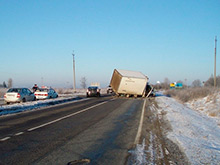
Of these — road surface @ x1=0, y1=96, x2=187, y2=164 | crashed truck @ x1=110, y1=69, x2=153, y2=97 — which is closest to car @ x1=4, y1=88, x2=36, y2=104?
road surface @ x1=0, y1=96, x2=187, y2=164

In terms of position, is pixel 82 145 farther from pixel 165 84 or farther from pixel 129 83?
pixel 165 84

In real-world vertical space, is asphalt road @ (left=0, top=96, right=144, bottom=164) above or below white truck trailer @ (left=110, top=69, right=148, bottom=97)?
below

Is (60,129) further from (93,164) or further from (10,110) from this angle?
(10,110)

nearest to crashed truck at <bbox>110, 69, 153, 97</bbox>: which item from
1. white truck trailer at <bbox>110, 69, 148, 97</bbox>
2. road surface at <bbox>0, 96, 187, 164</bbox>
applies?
white truck trailer at <bbox>110, 69, 148, 97</bbox>

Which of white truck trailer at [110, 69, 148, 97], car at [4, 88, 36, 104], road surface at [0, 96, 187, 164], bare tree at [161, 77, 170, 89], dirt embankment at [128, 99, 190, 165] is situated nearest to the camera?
dirt embankment at [128, 99, 190, 165]

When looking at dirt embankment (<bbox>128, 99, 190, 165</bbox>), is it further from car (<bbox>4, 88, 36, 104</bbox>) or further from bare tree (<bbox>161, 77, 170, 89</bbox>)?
bare tree (<bbox>161, 77, 170, 89</bbox>)

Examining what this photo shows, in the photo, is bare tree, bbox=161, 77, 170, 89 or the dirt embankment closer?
the dirt embankment

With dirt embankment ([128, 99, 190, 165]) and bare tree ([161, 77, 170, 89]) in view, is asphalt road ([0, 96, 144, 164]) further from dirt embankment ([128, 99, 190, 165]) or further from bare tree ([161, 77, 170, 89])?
bare tree ([161, 77, 170, 89])

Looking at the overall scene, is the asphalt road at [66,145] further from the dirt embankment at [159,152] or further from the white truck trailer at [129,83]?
the white truck trailer at [129,83]

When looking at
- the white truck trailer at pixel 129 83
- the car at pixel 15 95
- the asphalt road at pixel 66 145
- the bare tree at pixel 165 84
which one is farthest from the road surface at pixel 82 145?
the bare tree at pixel 165 84

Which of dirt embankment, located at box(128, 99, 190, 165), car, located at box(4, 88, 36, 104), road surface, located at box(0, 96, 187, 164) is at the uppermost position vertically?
car, located at box(4, 88, 36, 104)

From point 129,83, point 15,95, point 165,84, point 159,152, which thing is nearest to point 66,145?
point 159,152

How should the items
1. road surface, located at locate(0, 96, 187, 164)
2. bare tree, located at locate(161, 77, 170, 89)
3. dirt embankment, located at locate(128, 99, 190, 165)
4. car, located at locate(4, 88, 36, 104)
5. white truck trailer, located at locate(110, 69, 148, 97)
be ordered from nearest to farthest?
dirt embankment, located at locate(128, 99, 190, 165), road surface, located at locate(0, 96, 187, 164), car, located at locate(4, 88, 36, 104), white truck trailer, located at locate(110, 69, 148, 97), bare tree, located at locate(161, 77, 170, 89)

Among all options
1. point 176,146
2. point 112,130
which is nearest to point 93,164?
point 176,146
